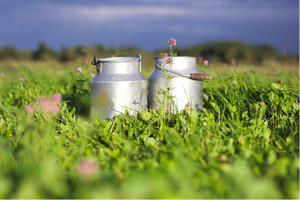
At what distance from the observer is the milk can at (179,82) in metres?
2.62

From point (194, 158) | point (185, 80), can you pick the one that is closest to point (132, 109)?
point (185, 80)

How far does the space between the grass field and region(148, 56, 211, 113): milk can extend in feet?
0.71

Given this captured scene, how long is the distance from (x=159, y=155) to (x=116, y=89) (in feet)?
2.67

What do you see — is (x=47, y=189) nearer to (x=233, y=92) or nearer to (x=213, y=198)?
(x=213, y=198)

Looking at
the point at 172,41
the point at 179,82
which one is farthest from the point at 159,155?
the point at 172,41

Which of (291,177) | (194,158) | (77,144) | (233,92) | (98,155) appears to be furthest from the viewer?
(233,92)

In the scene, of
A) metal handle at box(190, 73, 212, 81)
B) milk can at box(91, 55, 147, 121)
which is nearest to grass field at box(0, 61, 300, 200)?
milk can at box(91, 55, 147, 121)

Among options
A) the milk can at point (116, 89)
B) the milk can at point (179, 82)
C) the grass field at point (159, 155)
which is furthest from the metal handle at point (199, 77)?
the milk can at point (116, 89)

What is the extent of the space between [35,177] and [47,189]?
70 millimetres

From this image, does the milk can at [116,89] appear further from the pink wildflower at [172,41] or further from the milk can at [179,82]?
the pink wildflower at [172,41]

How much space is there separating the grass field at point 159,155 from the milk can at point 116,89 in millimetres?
137

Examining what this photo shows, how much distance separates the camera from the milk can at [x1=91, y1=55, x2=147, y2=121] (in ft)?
8.12

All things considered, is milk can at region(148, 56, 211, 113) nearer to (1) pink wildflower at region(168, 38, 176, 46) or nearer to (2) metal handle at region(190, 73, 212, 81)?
(2) metal handle at region(190, 73, 212, 81)

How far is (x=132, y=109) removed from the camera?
98.1 inches
